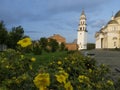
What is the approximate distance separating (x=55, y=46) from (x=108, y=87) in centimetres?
5329

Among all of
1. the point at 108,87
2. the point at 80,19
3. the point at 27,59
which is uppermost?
the point at 80,19

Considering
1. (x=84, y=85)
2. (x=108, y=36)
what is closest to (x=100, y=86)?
(x=84, y=85)

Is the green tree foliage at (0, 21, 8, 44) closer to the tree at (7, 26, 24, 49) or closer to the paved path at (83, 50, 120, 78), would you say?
the tree at (7, 26, 24, 49)

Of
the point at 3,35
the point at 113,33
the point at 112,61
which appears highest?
the point at 113,33

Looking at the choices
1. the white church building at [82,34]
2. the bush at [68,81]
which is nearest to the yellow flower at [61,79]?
the bush at [68,81]

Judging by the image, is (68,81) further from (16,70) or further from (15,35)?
(15,35)

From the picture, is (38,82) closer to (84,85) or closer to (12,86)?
(12,86)

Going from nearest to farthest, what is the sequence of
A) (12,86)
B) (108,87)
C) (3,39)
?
(12,86) < (108,87) < (3,39)

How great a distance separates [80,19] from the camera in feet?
380

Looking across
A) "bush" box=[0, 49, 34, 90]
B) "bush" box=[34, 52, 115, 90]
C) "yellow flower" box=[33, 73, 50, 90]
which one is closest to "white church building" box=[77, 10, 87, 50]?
"bush" box=[34, 52, 115, 90]

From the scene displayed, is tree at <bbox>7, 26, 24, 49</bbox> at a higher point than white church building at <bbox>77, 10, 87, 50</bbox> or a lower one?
lower

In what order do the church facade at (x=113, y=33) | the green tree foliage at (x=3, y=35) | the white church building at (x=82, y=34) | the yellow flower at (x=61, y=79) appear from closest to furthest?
the yellow flower at (x=61, y=79), the green tree foliage at (x=3, y=35), the church facade at (x=113, y=33), the white church building at (x=82, y=34)

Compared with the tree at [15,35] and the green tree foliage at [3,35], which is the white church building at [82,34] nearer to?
the green tree foliage at [3,35]

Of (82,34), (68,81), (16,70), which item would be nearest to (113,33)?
(82,34)
